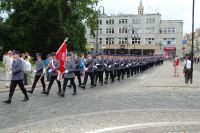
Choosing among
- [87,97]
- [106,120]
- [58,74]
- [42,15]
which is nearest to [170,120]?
[106,120]

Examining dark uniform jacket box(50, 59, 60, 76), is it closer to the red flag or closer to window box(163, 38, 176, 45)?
the red flag

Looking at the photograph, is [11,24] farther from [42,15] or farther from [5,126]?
[5,126]

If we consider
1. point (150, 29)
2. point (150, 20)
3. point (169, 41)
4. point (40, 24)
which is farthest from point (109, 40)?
point (40, 24)

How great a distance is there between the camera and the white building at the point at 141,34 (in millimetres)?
125062

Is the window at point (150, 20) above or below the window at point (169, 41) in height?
above

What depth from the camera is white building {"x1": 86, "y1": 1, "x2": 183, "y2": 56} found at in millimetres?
125062

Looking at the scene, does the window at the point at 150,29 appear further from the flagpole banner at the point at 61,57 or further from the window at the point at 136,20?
the flagpole banner at the point at 61,57

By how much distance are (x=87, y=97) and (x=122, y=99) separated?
1.59 m

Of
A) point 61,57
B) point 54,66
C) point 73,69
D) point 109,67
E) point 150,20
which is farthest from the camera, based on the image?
point 150,20

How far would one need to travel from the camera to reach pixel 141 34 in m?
127

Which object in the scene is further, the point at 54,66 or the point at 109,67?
the point at 109,67

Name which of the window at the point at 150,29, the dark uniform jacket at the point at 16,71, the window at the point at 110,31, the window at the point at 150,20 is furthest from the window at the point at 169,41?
the dark uniform jacket at the point at 16,71

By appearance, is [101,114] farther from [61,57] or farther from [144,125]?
[61,57]

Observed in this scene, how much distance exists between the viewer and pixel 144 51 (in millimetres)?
124688
